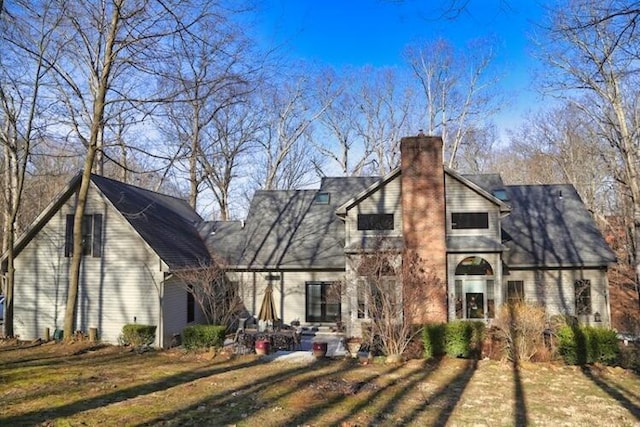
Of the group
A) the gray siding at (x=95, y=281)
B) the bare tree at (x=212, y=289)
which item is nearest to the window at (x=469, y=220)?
the bare tree at (x=212, y=289)

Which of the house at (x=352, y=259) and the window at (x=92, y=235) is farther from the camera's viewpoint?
the window at (x=92, y=235)

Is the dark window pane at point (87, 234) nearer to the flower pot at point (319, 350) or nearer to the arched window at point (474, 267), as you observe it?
the flower pot at point (319, 350)

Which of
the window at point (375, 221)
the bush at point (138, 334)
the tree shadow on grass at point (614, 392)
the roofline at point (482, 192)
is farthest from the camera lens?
the window at point (375, 221)

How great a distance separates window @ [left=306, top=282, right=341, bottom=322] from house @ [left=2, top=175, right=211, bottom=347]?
4.76m

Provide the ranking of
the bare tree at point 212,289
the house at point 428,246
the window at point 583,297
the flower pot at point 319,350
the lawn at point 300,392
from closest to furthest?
the lawn at point 300,392 → the flower pot at point 319,350 → the bare tree at point 212,289 → the house at point 428,246 → the window at point 583,297

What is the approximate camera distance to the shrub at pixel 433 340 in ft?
46.3

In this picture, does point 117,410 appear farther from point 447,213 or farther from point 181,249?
point 447,213

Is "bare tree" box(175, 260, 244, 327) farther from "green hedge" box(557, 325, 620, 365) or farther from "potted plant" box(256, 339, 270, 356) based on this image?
"green hedge" box(557, 325, 620, 365)

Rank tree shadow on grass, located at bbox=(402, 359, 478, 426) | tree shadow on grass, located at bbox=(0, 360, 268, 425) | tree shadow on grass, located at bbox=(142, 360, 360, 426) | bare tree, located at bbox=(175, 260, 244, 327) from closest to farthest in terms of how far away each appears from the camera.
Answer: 1. tree shadow on grass, located at bbox=(0, 360, 268, 425)
2. tree shadow on grass, located at bbox=(142, 360, 360, 426)
3. tree shadow on grass, located at bbox=(402, 359, 478, 426)
4. bare tree, located at bbox=(175, 260, 244, 327)

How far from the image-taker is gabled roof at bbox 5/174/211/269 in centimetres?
1702

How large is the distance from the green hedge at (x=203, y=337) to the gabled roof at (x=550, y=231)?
469 inches

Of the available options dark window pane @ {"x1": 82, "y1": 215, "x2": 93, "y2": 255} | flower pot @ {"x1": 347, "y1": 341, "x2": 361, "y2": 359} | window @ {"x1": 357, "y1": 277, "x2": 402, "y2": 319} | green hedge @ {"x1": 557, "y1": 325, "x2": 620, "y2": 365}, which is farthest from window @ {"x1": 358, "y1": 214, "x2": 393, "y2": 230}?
dark window pane @ {"x1": 82, "y1": 215, "x2": 93, "y2": 255}

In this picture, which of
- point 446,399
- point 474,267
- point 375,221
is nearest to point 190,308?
point 375,221

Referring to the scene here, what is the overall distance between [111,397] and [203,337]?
213 inches
